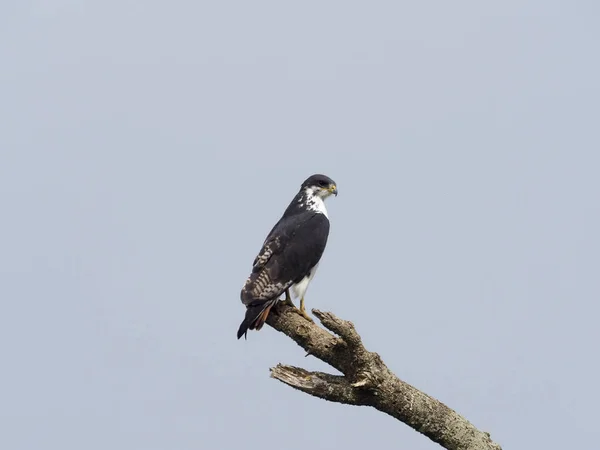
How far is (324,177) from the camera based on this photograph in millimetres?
11695

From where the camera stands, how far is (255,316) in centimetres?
928

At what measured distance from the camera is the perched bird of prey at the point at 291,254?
939cm

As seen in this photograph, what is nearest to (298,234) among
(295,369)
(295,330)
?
(295,330)

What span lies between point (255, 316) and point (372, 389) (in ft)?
6.71

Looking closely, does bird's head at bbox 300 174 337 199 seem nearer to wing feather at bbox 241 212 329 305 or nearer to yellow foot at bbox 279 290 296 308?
wing feather at bbox 241 212 329 305

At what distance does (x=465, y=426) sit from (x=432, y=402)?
39 centimetres

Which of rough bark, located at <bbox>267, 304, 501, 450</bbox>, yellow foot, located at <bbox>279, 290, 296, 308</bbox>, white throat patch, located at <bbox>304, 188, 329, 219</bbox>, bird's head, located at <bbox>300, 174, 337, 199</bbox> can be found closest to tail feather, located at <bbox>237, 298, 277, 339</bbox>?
yellow foot, located at <bbox>279, 290, 296, 308</bbox>

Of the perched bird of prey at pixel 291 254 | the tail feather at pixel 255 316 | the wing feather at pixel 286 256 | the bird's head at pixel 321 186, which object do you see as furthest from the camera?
the bird's head at pixel 321 186

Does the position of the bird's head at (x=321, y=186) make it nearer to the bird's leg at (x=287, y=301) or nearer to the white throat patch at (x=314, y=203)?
the white throat patch at (x=314, y=203)

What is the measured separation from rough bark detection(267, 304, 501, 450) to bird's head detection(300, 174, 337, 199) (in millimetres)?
3747

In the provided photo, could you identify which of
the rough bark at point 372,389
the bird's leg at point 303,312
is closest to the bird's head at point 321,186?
the bird's leg at point 303,312

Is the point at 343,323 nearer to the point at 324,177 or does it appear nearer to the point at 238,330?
the point at 238,330

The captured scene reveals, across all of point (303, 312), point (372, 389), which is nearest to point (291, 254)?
point (303, 312)

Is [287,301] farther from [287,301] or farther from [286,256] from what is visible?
[286,256]
